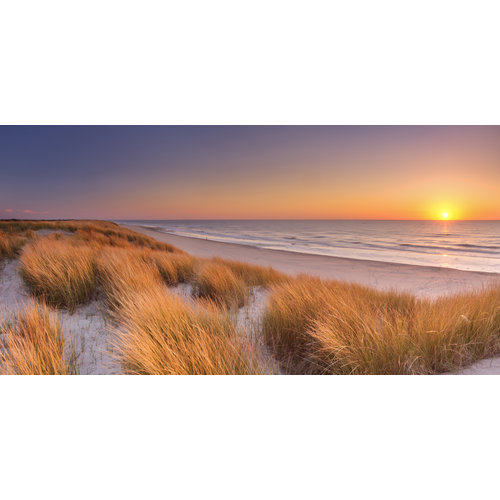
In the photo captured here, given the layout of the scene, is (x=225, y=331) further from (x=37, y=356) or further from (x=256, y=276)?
(x=256, y=276)

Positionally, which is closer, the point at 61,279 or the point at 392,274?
the point at 61,279

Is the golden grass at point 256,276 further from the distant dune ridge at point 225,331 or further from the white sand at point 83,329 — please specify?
the white sand at point 83,329

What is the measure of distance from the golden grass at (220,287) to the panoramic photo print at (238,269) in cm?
2

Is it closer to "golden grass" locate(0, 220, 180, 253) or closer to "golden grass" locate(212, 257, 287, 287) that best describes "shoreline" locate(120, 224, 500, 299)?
"golden grass" locate(212, 257, 287, 287)

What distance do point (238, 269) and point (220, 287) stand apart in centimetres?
111

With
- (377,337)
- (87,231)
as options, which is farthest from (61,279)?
(87,231)

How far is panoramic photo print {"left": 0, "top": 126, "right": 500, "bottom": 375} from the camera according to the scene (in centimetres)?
161

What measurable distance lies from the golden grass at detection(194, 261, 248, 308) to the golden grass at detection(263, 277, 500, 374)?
0.67 metres

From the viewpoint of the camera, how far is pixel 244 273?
12.5ft

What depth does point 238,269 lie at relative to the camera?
4.01 metres

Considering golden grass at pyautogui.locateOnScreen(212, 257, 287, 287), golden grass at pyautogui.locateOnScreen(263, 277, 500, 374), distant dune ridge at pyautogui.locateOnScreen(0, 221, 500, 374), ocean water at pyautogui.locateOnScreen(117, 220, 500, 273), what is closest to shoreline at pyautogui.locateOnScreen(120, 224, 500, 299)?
golden grass at pyautogui.locateOnScreen(212, 257, 287, 287)
